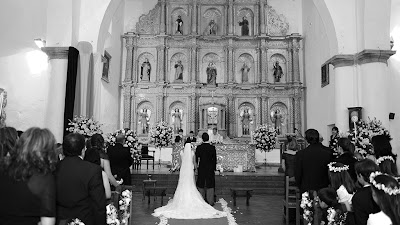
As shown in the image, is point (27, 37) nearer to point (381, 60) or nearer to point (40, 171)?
point (40, 171)

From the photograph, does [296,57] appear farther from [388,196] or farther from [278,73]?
[388,196]

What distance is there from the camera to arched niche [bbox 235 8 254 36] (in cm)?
1936

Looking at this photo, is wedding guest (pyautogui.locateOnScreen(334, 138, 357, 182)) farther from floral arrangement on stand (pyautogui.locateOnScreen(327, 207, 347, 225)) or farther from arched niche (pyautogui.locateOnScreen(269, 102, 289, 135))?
arched niche (pyautogui.locateOnScreen(269, 102, 289, 135))

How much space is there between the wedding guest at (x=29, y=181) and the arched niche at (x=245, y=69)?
1666cm

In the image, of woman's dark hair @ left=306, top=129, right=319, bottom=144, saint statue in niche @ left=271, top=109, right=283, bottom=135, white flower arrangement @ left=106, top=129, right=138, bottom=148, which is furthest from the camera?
saint statue in niche @ left=271, top=109, right=283, bottom=135

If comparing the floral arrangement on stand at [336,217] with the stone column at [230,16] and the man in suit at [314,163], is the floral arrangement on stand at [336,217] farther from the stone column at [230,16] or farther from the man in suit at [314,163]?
the stone column at [230,16]

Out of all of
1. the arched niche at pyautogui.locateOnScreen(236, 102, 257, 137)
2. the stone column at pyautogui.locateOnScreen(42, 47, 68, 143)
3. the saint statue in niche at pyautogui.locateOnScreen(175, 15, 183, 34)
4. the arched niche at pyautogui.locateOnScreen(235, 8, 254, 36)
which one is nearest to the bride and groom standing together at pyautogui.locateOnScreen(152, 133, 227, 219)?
the stone column at pyautogui.locateOnScreen(42, 47, 68, 143)

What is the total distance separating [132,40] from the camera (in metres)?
18.7

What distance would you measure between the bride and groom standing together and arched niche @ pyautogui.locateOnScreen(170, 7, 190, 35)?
11636 mm

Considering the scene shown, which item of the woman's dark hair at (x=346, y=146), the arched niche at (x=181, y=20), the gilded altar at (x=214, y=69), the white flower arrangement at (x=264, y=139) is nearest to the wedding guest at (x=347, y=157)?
the woman's dark hair at (x=346, y=146)

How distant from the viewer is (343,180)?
170 inches

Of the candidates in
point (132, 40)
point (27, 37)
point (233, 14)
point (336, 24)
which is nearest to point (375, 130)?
point (336, 24)

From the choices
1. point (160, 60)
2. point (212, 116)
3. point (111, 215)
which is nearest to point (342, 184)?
point (111, 215)

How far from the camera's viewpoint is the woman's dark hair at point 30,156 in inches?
100
